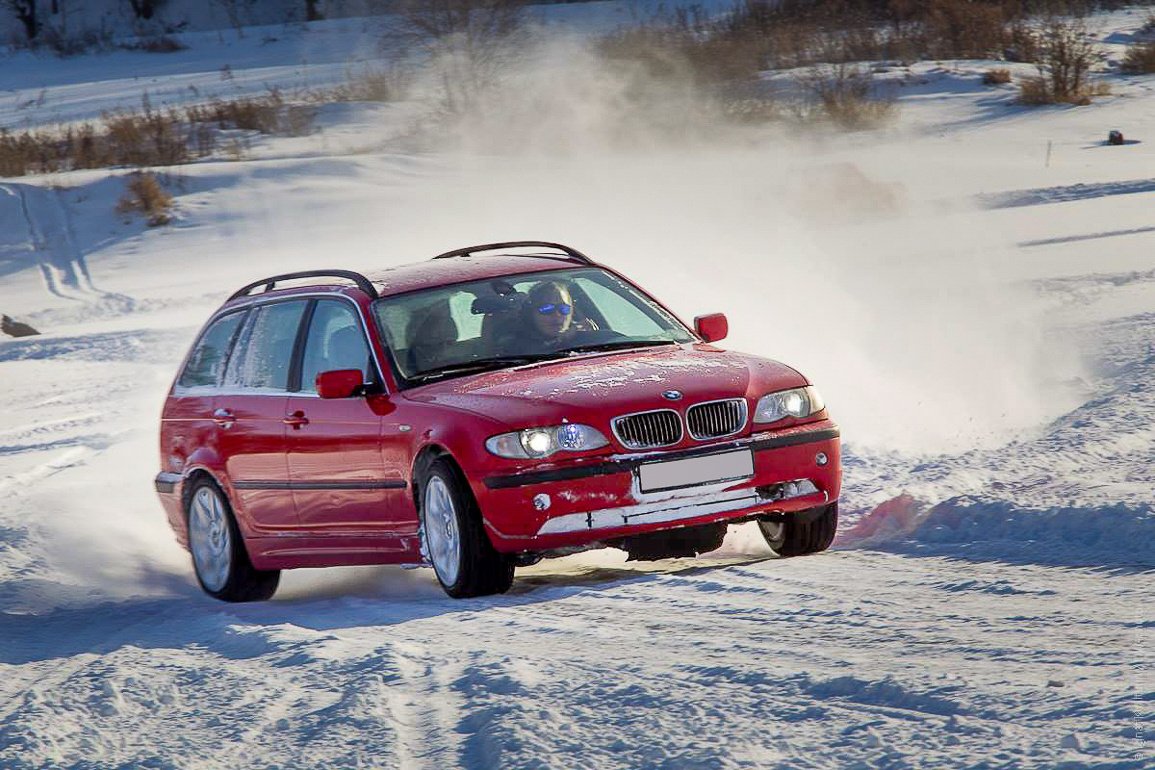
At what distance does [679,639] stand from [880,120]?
29.4 meters

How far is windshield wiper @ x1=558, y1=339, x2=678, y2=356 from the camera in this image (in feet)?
28.3

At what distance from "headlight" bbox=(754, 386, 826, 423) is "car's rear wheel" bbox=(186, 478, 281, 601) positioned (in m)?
2.88

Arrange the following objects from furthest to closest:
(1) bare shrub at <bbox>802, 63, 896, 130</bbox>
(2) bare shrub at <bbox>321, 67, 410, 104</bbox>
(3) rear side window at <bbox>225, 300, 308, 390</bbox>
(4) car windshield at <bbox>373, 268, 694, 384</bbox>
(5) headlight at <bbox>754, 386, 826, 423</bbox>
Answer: (2) bare shrub at <bbox>321, 67, 410, 104</bbox>, (1) bare shrub at <bbox>802, 63, 896, 130</bbox>, (3) rear side window at <bbox>225, 300, 308, 390</bbox>, (4) car windshield at <bbox>373, 268, 694, 384</bbox>, (5) headlight at <bbox>754, 386, 826, 423</bbox>

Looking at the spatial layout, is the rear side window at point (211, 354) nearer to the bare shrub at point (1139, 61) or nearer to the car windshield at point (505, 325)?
the car windshield at point (505, 325)

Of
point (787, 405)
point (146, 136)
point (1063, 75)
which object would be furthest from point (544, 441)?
point (1063, 75)

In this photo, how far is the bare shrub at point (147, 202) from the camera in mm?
30250

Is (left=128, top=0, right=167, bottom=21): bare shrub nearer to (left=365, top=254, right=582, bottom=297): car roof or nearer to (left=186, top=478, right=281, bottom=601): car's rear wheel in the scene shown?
(left=186, top=478, right=281, bottom=601): car's rear wheel

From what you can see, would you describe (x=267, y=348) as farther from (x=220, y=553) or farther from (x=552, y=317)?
(x=552, y=317)

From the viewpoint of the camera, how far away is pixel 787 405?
8.13m

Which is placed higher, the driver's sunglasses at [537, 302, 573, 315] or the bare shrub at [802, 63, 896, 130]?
the driver's sunglasses at [537, 302, 573, 315]

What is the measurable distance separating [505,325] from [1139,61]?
32435 millimetres

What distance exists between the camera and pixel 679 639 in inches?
245

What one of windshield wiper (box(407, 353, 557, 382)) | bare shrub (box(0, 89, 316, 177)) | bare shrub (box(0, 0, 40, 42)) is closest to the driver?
windshield wiper (box(407, 353, 557, 382))

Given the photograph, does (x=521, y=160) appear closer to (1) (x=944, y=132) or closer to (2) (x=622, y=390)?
(1) (x=944, y=132)
